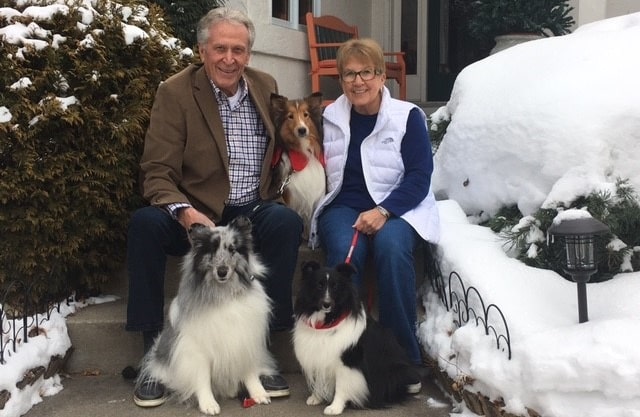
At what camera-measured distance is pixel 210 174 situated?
10.8 ft

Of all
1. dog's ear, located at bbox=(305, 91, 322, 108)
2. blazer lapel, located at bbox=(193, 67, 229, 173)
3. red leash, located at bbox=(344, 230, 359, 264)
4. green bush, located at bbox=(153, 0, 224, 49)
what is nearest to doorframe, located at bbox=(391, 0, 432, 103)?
green bush, located at bbox=(153, 0, 224, 49)

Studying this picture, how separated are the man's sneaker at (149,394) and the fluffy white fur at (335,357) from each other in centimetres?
68

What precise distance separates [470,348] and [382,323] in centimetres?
50

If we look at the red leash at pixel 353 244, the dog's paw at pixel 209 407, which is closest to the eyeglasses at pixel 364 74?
the red leash at pixel 353 244

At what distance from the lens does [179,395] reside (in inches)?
114

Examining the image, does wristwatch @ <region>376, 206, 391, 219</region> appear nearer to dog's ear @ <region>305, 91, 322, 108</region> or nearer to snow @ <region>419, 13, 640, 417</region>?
snow @ <region>419, 13, 640, 417</region>

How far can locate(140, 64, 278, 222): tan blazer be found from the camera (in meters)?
3.22

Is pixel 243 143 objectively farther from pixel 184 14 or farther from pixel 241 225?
pixel 184 14

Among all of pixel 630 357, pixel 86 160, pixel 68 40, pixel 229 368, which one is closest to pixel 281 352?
pixel 229 368

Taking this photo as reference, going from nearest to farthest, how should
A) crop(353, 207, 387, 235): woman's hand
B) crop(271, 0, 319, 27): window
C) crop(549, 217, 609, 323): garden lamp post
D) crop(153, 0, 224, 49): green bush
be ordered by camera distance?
1. crop(549, 217, 609, 323): garden lamp post
2. crop(353, 207, 387, 235): woman's hand
3. crop(153, 0, 224, 49): green bush
4. crop(271, 0, 319, 27): window

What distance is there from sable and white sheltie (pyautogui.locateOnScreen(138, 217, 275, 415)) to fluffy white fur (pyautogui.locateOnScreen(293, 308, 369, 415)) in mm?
247

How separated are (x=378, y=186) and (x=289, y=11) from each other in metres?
4.51

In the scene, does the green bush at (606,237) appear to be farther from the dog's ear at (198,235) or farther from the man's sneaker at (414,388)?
the dog's ear at (198,235)

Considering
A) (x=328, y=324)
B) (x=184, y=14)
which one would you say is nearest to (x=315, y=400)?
(x=328, y=324)
